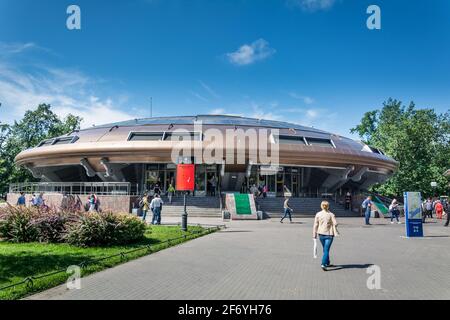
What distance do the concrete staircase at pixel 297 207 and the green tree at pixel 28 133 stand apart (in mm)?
43770

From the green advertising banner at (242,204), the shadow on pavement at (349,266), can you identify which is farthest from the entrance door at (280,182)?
the shadow on pavement at (349,266)

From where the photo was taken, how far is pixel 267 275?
8.38 metres

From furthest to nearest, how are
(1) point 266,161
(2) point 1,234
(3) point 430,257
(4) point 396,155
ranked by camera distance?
(4) point 396,155, (1) point 266,161, (2) point 1,234, (3) point 430,257

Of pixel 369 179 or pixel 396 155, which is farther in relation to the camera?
pixel 396 155

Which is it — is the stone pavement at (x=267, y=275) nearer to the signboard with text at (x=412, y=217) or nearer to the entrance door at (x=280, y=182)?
the signboard with text at (x=412, y=217)

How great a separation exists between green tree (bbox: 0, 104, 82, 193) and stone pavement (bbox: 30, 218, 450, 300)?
57.6 m

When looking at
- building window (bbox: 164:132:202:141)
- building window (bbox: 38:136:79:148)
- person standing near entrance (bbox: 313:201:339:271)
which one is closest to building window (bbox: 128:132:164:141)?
building window (bbox: 164:132:202:141)

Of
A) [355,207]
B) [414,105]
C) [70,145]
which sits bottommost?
[355,207]

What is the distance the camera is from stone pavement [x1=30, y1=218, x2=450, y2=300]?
6811 millimetres

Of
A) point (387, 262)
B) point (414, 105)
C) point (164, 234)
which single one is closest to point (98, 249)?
point (164, 234)
